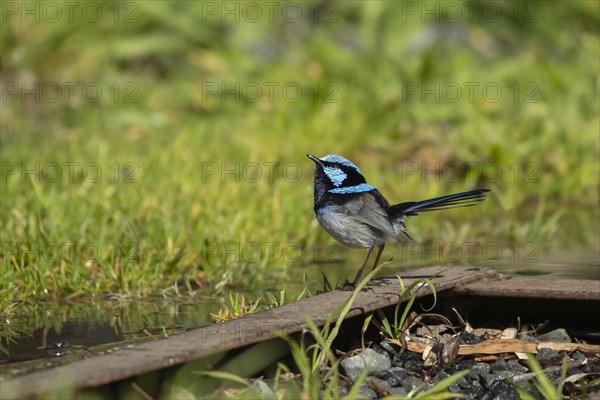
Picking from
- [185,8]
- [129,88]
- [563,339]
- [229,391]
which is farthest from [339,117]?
[229,391]

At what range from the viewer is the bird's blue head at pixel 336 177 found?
461 centimetres

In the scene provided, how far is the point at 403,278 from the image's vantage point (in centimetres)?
424

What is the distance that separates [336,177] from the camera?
4641 millimetres

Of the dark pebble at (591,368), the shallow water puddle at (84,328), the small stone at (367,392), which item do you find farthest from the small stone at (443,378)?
the shallow water puddle at (84,328)

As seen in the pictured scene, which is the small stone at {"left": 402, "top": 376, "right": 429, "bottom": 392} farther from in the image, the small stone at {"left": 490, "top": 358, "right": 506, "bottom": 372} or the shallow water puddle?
the shallow water puddle

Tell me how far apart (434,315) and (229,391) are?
996 mm

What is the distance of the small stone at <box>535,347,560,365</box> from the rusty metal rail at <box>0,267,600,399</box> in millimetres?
235

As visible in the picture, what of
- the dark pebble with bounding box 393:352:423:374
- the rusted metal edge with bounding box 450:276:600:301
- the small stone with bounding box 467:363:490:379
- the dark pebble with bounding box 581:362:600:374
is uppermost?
the rusted metal edge with bounding box 450:276:600:301

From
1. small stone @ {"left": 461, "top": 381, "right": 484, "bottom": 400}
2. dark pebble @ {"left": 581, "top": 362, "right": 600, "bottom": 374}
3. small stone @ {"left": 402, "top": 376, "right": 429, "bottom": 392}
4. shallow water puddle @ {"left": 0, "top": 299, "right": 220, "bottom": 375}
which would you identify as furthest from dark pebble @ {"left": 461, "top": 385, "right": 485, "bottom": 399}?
shallow water puddle @ {"left": 0, "top": 299, "right": 220, "bottom": 375}

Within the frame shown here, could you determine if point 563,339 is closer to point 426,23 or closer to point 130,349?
point 130,349

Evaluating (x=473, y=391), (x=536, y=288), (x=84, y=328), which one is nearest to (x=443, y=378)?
(x=473, y=391)

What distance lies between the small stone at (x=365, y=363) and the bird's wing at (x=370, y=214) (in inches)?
33.1

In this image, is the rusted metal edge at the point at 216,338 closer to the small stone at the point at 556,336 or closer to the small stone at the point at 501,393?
the small stone at the point at 556,336

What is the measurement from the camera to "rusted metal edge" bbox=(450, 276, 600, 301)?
12.8 feet
